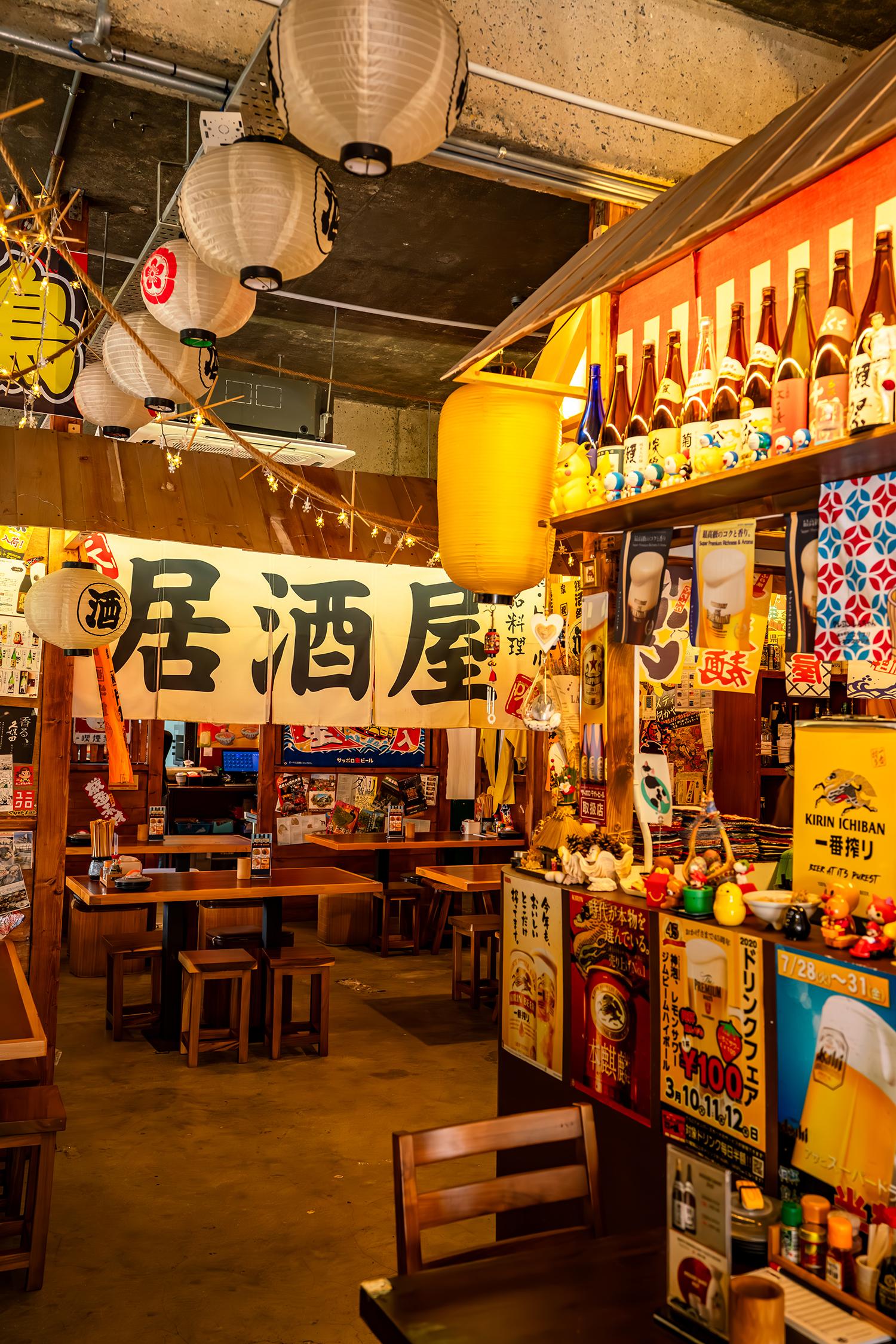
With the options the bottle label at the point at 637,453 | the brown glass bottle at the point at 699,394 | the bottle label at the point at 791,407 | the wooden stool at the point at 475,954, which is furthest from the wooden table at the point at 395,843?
the bottle label at the point at 791,407

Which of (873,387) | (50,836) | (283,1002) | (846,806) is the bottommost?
(283,1002)

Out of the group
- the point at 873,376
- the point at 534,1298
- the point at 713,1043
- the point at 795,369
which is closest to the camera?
the point at 534,1298

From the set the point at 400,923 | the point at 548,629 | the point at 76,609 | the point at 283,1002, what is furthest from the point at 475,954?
the point at 548,629

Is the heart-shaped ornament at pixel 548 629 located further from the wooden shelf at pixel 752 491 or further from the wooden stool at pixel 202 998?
the wooden stool at pixel 202 998

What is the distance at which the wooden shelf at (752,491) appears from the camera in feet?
8.15

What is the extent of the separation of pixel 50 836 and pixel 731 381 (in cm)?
414

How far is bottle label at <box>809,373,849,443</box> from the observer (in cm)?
248

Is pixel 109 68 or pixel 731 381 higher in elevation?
pixel 109 68

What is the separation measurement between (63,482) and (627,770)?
3772mm

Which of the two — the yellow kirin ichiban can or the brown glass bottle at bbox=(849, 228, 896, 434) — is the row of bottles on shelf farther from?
the yellow kirin ichiban can

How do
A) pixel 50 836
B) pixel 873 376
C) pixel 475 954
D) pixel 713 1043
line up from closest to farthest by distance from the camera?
pixel 873 376, pixel 713 1043, pixel 50 836, pixel 475 954

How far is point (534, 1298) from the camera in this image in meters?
1.80

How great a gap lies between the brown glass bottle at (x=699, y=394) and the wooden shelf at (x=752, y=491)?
0.48 feet

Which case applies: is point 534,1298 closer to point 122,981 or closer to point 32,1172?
point 32,1172
